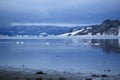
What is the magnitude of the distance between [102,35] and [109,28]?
Answer: 95.1 inches

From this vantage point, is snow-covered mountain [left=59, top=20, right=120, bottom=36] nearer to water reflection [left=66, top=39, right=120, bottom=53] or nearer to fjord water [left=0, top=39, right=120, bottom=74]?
water reflection [left=66, top=39, right=120, bottom=53]

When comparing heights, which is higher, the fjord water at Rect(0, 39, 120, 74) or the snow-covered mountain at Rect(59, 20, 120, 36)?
the snow-covered mountain at Rect(59, 20, 120, 36)

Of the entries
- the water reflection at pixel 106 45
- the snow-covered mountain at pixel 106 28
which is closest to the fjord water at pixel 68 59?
the water reflection at pixel 106 45

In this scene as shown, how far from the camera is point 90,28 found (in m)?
82.0

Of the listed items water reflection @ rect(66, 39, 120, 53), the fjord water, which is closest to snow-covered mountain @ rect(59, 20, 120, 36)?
water reflection @ rect(66, 39, 120, 53)

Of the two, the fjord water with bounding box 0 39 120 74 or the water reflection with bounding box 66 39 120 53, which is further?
the water reflection with bounding box 66 39 120 53

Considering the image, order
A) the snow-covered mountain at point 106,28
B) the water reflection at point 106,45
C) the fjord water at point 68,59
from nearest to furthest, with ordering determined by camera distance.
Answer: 1. the fjord water at point 68,59
2. the water reflection at point 106,45
3. the snow-covered mountain at point 106,28

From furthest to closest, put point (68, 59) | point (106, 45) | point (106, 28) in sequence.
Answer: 1. point (106, 28)
2. point (106, 45)
3. point (68, 59)

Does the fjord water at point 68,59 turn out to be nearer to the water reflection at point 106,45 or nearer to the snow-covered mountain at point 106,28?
the water reflection at point 106,45

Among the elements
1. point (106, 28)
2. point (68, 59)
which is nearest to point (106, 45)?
point (68, 59)

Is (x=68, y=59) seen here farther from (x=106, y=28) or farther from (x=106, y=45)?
(x=106, y=28)

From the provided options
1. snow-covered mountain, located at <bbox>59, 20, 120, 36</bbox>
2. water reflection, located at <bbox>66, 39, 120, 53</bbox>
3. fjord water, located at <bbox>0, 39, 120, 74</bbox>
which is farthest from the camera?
snow-covered mountain, located at <bbox>59, 20, 120, 36</bbox>

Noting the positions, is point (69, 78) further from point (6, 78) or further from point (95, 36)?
point (95, 36)

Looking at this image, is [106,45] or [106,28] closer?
[106,45]
